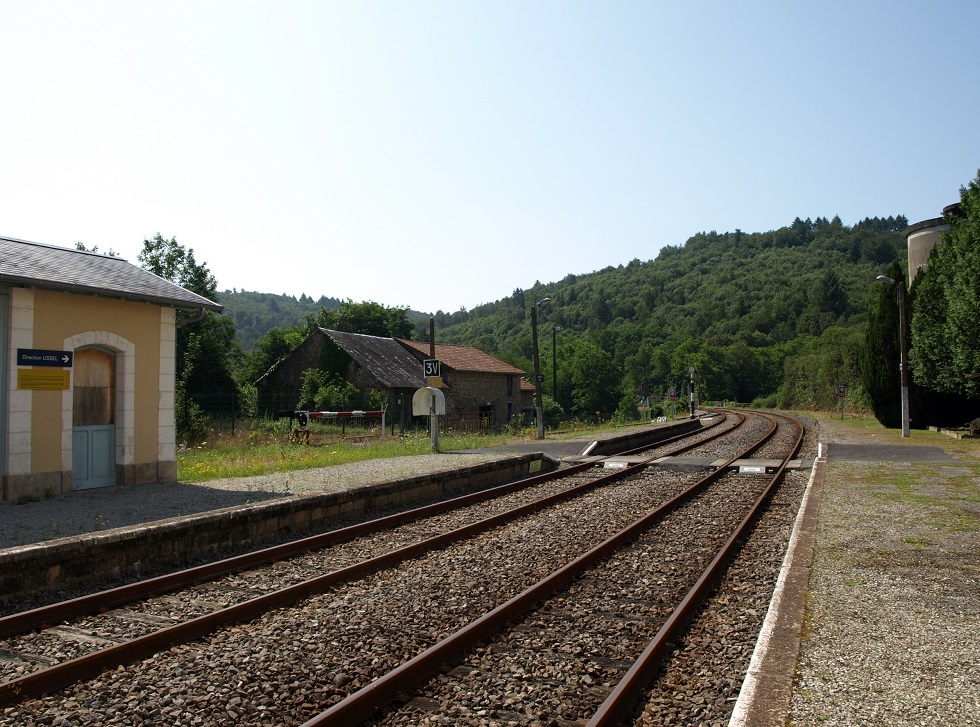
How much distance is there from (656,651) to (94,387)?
34.6ft

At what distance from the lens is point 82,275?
39.9 feet

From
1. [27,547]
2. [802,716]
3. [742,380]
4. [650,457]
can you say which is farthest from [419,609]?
[742,380]

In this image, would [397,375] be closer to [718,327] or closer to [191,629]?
[191,629]

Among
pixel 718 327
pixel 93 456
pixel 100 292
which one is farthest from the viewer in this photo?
pixel 718 327

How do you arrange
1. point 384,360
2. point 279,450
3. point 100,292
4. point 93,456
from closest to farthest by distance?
point 100,292 → point 93,456 → point 279,450 → point 384,360

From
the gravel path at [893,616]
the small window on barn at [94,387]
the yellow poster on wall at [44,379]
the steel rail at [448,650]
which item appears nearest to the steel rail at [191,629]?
the steel rail at [448,650]

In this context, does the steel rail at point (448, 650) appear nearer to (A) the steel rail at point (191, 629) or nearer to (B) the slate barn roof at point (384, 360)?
(A) the steel rail at point (191, 629)

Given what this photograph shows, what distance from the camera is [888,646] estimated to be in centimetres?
507

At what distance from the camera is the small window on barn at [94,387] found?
12.1 m

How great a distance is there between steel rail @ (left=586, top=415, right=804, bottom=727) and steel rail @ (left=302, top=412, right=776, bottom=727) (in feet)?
3.69

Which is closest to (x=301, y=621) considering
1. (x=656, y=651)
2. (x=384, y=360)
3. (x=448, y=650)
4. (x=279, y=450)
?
(x=448, y=650)

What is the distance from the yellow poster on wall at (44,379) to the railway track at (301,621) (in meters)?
5.44

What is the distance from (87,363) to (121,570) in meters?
5.77

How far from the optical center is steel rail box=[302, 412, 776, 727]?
414 centimetres
